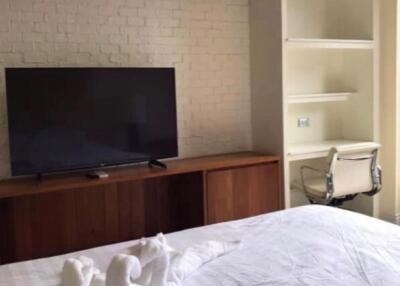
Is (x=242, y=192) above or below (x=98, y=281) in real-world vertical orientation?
below

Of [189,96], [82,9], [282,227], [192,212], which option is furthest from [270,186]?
[82,9]

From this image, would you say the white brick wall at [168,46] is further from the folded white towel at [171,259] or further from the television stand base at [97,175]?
the folded white towel at [171,259]

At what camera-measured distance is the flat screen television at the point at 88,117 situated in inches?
113

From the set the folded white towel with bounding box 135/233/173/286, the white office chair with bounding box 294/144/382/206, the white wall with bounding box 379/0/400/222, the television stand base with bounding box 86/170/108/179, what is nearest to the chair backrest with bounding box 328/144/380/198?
the white office chair with bounding box 294/144/382/206

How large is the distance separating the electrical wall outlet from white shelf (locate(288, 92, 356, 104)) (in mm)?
257

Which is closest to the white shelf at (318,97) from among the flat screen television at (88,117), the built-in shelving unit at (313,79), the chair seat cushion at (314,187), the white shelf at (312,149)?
the built-in shelving unit at (313,79)

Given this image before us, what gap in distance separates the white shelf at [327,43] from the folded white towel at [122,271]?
2.61 meters

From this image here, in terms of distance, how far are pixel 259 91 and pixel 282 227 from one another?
6.33ft

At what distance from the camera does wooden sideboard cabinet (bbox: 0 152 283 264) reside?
2.88 m

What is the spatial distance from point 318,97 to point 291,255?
236 centimetres

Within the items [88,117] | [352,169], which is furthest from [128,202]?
[352,169]

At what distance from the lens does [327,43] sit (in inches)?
148

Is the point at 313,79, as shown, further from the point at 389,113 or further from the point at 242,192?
the point at 242,192

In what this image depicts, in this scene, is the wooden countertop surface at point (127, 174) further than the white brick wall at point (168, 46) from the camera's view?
No
